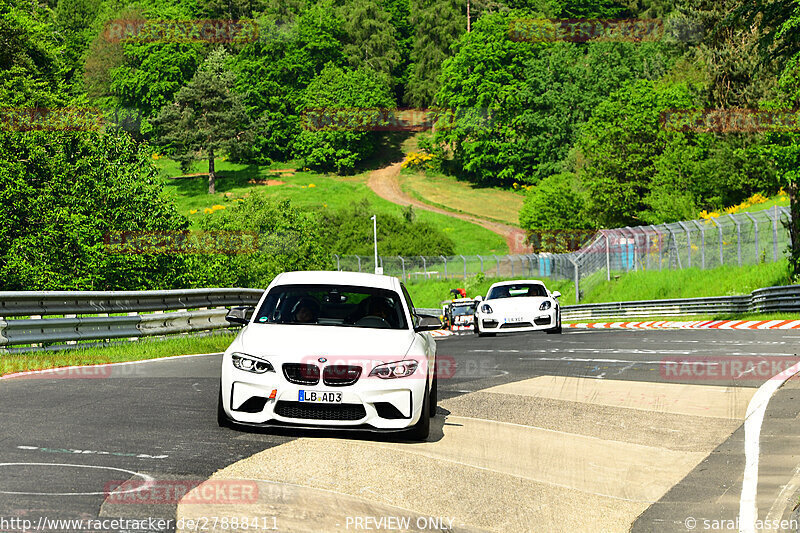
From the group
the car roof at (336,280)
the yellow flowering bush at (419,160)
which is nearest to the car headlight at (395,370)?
the car roof at (336,280)

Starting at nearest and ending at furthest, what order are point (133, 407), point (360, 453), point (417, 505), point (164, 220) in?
point (417, 505) → point (360, 453) → point (133, 407) → point (164, 220)

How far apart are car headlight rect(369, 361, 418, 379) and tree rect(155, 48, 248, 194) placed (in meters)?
105

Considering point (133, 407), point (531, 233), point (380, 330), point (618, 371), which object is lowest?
point (531, 233)

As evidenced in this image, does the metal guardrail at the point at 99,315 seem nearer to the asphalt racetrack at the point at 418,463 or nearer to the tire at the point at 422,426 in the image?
the asphalt racetrack at the point at 418,463

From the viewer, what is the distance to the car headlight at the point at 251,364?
7965mm

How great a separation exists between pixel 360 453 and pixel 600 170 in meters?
65.4

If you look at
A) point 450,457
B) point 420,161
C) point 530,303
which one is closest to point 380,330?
point 450,457

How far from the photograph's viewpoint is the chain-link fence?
38812mm

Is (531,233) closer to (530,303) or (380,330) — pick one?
(530,303)

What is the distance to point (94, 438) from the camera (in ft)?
25.0

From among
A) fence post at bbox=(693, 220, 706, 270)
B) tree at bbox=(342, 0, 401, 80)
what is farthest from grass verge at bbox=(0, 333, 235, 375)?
tree at bbox=(342, 0, 401, 80)

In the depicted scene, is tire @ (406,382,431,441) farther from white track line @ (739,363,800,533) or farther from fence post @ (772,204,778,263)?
fence post @ (772,204,778,263)

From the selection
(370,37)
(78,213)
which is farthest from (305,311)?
(370,37)

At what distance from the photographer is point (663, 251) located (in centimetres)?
4472
